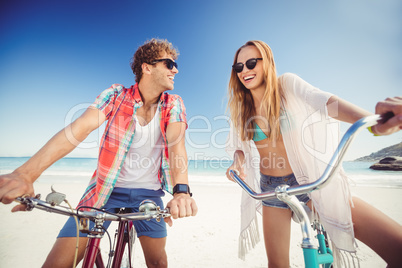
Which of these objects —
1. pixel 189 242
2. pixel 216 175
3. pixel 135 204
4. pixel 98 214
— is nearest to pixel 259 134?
pixel 135 204

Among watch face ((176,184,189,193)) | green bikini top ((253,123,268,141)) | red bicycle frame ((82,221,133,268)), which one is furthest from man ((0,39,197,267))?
green bikini top ((253,123,268,141))

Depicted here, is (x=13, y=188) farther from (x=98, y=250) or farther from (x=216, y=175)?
(x=216, y=175)

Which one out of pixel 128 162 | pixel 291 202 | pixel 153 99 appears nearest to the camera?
pixel 291 202

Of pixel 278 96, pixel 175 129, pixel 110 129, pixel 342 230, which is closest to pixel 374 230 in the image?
pixel 342 230

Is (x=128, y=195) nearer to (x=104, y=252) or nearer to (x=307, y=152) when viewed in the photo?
(x=307, y=152)

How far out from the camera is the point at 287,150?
1916 millimetres

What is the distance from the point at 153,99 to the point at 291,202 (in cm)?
205

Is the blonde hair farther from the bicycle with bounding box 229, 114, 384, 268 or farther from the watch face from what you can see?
the watch face

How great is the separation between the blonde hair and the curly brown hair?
1070 mm

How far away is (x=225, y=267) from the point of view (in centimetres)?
387

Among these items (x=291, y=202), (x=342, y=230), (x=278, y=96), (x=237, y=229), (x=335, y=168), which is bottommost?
(x=237, y=229)

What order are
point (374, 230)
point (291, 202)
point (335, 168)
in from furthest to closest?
point (374, 230) < point (291, 202) < point (335, 168)

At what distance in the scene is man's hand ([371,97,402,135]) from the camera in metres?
0.79

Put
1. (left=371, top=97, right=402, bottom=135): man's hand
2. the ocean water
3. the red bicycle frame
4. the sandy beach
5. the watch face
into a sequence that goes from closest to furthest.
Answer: (left=371, top=97, right=402, bottom=135): man's hand → the red bicycle frame → the watch face → the sandy beach → the ocean water
